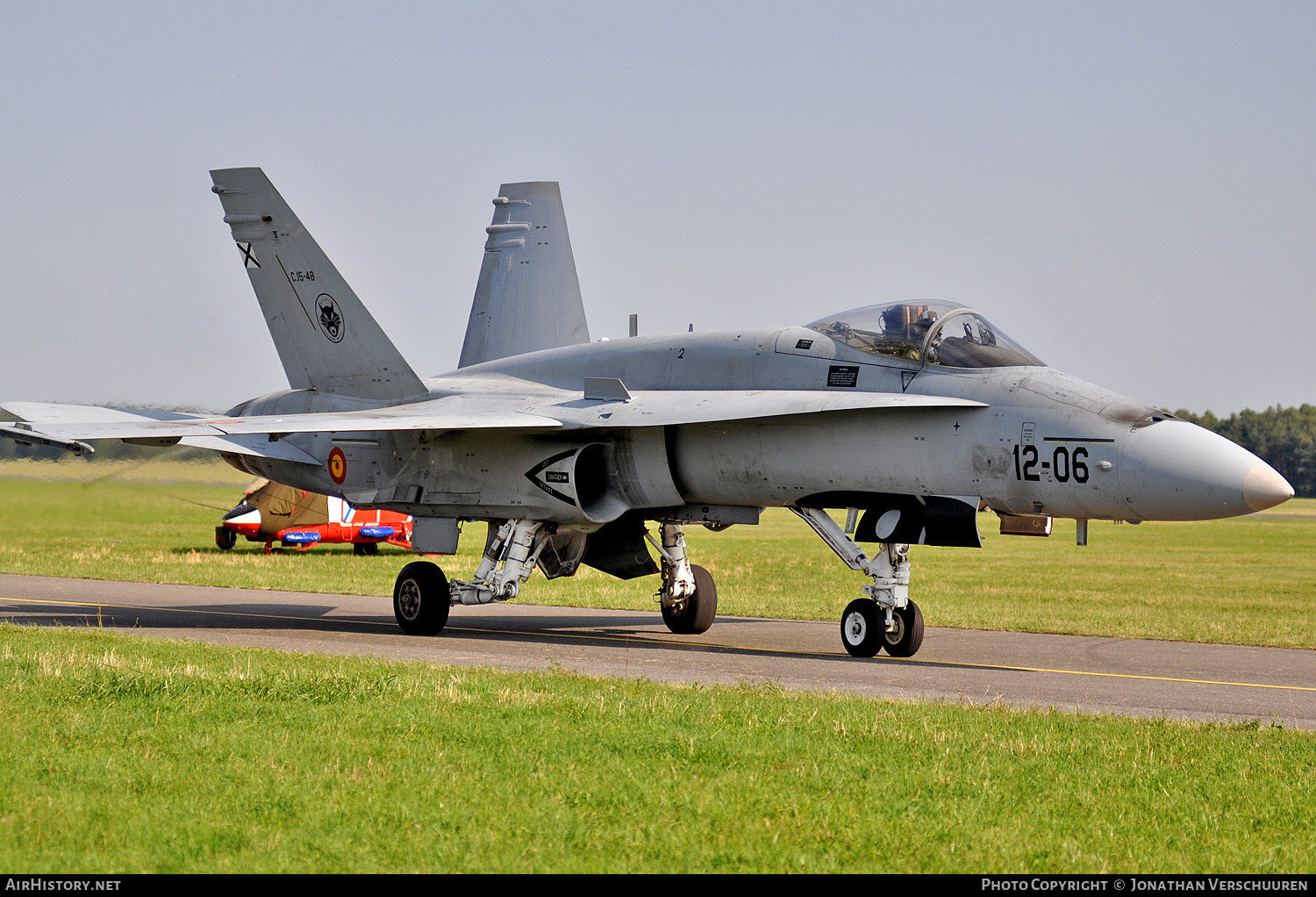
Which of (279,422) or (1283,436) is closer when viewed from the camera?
(279,422)

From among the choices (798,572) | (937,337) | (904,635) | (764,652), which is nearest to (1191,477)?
(937,337)

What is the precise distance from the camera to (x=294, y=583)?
23.8 meters

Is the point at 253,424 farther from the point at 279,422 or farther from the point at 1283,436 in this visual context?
the point at 1283,436

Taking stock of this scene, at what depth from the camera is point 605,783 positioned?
6.40 meters

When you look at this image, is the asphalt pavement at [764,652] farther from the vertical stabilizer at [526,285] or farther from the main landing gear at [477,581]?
the vertical stabilizer at [526,285]

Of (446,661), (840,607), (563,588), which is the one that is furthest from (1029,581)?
(446,661)

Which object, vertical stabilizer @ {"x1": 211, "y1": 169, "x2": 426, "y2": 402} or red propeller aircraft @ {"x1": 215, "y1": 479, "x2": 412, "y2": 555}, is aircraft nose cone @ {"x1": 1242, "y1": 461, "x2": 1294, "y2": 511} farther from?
red propeller aircraft @ {"x1": 215, "y1": 479, "x2": 412, "y2": 555}

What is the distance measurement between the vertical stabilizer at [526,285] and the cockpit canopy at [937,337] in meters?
8.20

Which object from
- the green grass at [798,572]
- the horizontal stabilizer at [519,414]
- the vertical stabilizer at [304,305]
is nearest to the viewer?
the horizontal stabilizer at [519,414]

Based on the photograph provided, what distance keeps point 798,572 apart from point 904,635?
1588 cm

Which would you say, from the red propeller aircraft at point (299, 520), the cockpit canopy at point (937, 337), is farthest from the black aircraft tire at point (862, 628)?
the red propeller aircraft at point (299, 520)

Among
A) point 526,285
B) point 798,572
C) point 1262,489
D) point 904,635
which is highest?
point 526,285

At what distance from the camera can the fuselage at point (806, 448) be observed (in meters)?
11.3
